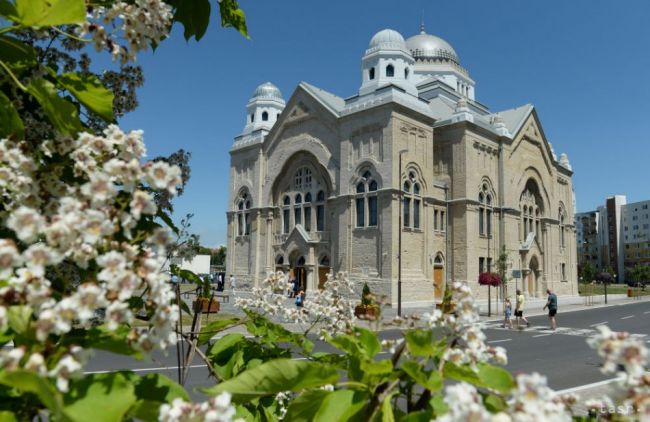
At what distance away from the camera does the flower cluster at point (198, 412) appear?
3.69 ft

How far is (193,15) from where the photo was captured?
2.54 metres

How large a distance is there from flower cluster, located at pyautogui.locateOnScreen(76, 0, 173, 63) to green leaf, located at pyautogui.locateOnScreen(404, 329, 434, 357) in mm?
1551

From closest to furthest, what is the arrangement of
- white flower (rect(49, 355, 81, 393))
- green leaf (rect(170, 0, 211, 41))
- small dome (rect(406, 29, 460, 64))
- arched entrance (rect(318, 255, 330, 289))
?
1. white flower (rect(49, 355, 81, 393))
2. green leaf (rect(170, 0, 211, 41))
3. arched entrance (rect(318, 255, 330, 289))
4. small dome (rect(406, 29, 460, 64))

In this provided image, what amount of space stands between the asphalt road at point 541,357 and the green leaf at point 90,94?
15.9 feet

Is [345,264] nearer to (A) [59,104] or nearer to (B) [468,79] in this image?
(B) [468,79]

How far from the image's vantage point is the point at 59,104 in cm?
169

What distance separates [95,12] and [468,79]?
2333 inches

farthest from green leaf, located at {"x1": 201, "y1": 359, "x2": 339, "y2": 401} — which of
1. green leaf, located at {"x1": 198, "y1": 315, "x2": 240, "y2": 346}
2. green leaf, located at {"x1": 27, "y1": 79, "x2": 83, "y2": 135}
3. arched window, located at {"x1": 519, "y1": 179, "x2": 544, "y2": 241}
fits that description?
arched window, located at {"x1": 519, "y1": 179, "x2": 544, "y2": 241}

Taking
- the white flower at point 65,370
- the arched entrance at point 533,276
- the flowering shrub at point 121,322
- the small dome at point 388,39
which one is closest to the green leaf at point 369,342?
the flowering shrub at point 121,322

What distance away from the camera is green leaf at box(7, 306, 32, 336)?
3.90ft

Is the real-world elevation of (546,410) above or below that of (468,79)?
below

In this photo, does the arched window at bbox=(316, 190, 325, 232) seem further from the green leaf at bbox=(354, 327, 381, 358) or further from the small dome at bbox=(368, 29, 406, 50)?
the green leaf at bbox=(354, 327, 381, 358)

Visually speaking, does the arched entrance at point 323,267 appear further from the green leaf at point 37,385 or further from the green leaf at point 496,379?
the green leaf at point 37,385

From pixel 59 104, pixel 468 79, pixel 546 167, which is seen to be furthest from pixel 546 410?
pixel 468 79
